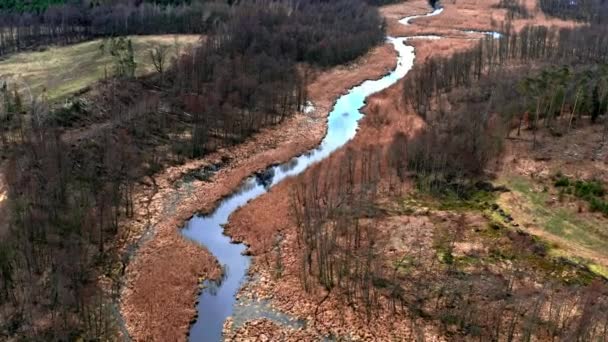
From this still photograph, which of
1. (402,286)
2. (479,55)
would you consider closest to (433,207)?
(402,286)

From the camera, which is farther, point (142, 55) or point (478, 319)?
point (142, 55)

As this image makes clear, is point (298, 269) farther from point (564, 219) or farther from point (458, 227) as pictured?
point (564, 219)

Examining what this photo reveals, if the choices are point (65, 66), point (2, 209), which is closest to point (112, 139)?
point (2, 209)

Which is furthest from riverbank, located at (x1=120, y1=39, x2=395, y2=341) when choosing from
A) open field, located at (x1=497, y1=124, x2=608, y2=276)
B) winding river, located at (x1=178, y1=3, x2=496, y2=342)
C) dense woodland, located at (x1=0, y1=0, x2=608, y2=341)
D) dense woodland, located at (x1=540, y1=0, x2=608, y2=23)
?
dense woodland, located at (x1=540, y1=0, x2=608, y2=23)

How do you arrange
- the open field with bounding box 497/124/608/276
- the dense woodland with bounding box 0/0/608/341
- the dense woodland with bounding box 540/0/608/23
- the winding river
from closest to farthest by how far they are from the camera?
the dense woodland with bounding box 0/0/608/341, the winding river, the open field with bounding box 497/124/608/276, the dense woodland with bounding box 540/0/608/23

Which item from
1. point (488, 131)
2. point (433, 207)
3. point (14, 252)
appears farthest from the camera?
point (488, 131)

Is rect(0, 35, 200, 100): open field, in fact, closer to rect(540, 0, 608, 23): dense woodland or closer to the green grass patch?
the green grass patch

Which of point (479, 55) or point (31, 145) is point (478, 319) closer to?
point (31, 145)
